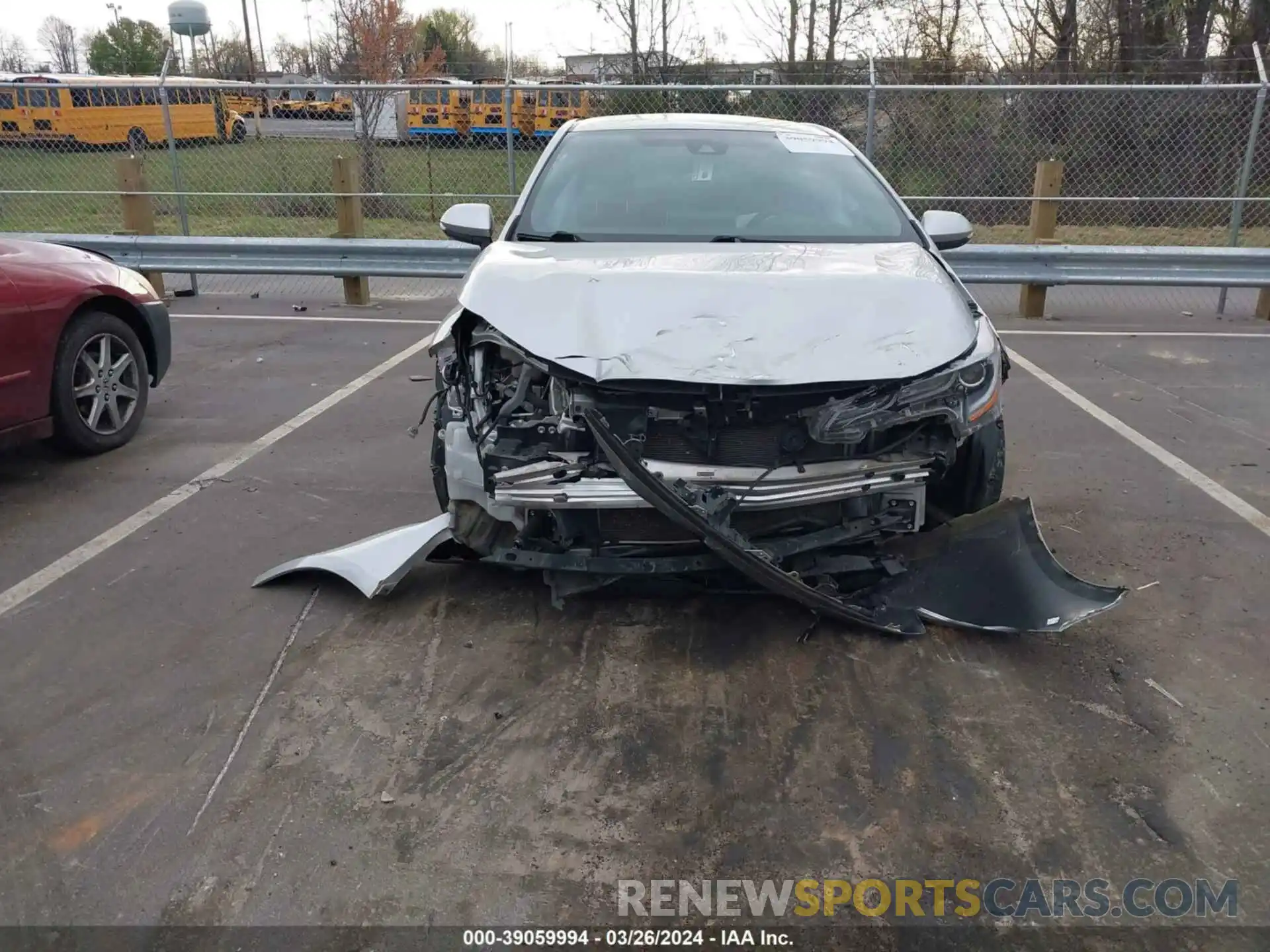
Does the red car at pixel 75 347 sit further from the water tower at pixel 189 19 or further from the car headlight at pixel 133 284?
the water tower at pixel 189 19

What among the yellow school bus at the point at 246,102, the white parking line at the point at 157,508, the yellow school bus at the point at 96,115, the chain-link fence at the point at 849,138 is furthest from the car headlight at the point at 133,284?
the yellow school bus at the point at 96,115

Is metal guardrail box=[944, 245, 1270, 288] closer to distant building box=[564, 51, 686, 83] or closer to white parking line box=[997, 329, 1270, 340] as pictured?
white parking line box=[997, 329, 1270, 340]

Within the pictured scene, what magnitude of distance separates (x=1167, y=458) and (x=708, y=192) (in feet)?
9.70

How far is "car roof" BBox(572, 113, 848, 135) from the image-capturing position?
5176 mm

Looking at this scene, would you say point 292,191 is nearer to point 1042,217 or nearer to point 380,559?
point 1042,217

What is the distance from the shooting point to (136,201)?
1016 centimetres

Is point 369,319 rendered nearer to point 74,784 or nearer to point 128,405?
point 128,405

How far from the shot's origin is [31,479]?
206 inches

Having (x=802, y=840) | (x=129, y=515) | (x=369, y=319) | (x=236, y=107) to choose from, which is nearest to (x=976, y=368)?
(x=802, y=840)

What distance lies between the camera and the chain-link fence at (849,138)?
1156cm

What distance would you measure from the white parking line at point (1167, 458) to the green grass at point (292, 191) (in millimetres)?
4947

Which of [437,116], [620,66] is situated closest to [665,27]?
[620,66]

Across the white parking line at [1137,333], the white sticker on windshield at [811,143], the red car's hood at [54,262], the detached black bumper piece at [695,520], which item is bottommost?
the white parking line at [1137,333]

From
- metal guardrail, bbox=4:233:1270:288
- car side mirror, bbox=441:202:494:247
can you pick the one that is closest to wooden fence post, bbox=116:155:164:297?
metal guardrail, bbox=4:233:1270:288
